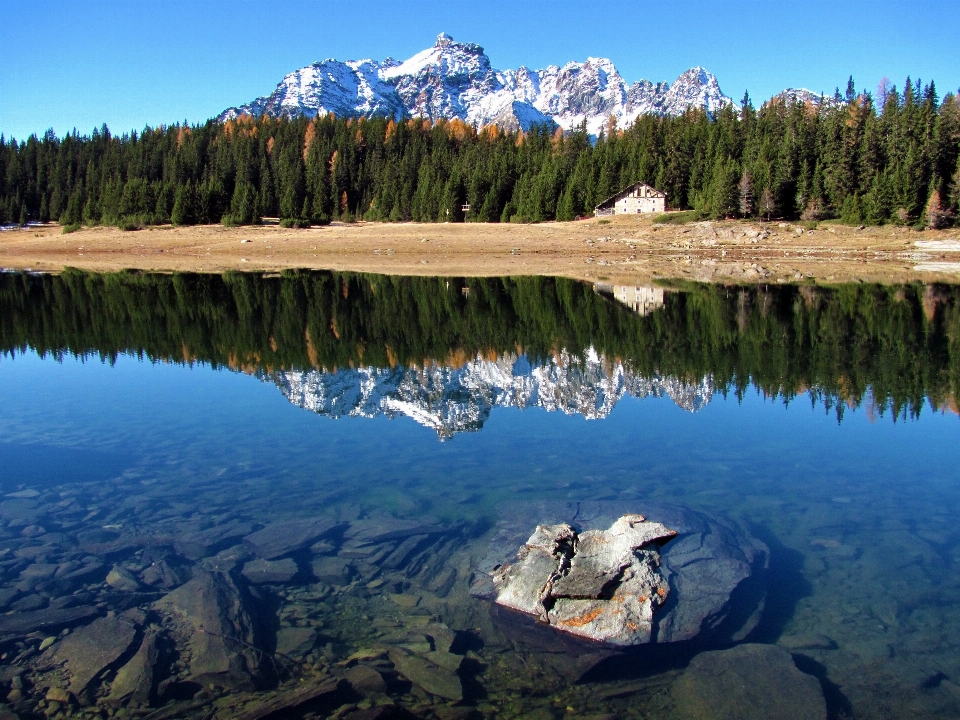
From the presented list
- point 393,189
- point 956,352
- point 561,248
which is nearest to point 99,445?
point 956,352

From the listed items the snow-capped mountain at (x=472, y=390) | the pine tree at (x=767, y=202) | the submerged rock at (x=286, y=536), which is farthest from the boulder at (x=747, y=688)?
the pine tree at (x=767, y=202)

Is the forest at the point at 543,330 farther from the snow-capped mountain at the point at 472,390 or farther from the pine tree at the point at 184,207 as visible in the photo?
the pine tree at the point at 184,207

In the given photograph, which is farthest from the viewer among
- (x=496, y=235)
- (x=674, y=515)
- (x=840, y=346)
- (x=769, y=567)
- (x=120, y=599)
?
(x=496, y=235)

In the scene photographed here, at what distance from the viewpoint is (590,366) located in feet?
64.8

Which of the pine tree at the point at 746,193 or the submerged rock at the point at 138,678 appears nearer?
the submerged rock at the point at 138,678

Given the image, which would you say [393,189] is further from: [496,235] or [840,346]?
[840,346]

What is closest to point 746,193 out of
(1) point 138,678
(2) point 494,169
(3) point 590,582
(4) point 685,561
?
(2) point 494,169

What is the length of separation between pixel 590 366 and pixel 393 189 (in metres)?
91.0

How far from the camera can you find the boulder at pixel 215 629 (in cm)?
647

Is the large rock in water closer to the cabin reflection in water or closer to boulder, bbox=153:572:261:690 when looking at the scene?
boulder, bbox=153:572:261:690

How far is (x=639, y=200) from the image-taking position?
289 ft

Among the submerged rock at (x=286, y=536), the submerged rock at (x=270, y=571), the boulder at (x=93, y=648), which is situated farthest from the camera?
the submerged rock at (x=286, y=536)

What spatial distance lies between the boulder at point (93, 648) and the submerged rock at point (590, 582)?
3752mm

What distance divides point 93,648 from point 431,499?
4799 millimetres
